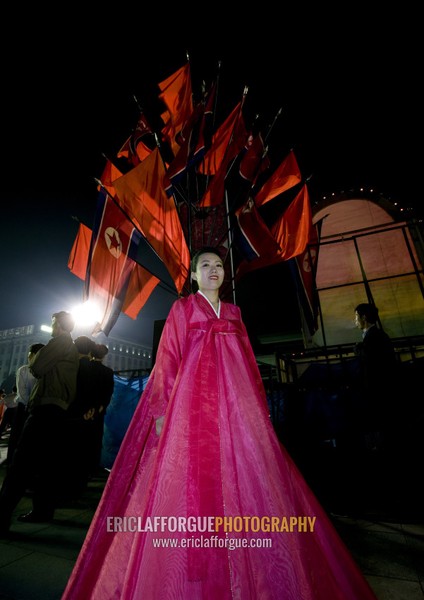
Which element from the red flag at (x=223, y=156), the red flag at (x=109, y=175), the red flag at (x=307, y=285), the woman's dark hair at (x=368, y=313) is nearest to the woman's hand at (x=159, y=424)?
the woman's dark hair at (x=368, y=313)

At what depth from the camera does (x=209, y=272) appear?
7.36 ft

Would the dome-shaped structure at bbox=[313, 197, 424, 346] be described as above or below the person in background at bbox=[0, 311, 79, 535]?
above

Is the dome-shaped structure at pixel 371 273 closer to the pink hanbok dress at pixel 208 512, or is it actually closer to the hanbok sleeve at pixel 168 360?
the hanbok sleeve at pixel 168 360

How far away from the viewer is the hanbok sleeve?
1.69 m

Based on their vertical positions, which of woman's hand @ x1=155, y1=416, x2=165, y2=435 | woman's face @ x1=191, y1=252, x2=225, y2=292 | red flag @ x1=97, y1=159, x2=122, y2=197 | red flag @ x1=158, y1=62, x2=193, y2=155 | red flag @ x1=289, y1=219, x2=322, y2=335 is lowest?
woman's hand @ x1=155, y1=416, x2=165, y2=435

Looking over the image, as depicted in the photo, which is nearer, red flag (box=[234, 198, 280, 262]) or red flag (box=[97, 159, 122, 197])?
red flag (box=[234, 198, 280, 262])

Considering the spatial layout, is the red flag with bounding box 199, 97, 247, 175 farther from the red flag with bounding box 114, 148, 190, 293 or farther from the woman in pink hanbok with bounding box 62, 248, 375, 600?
the woman in pink hanbok with bounding box 62, 248, 375, 600

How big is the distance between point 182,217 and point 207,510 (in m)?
6.31

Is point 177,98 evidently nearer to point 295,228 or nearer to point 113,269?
point 295,228

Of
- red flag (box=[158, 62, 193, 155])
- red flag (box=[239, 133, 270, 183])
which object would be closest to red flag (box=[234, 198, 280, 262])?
red flag (box=[239, 133, 270, 183])

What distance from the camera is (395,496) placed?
10.8 feet

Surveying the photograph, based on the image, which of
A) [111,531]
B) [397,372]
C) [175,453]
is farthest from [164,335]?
[397,372]

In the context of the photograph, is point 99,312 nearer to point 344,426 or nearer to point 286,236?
point 286,236

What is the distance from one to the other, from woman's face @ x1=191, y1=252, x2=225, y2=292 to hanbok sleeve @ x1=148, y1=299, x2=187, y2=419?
286mm
